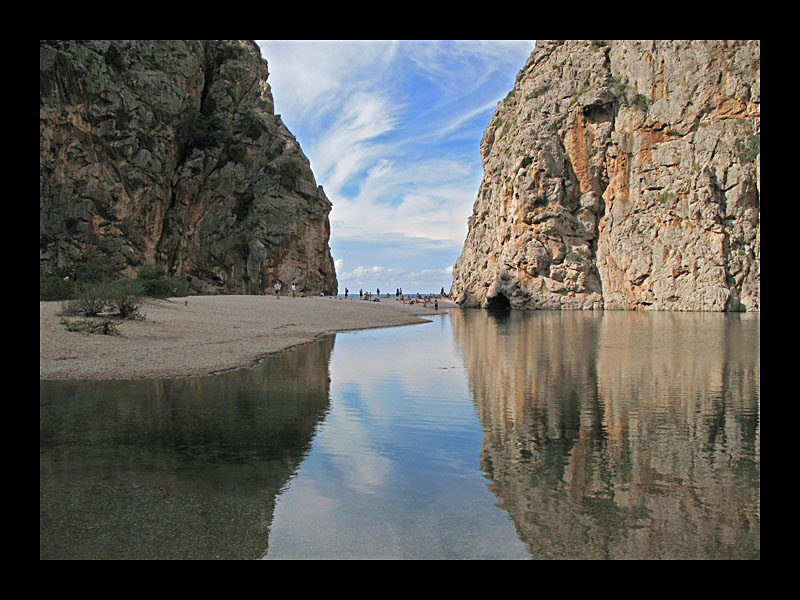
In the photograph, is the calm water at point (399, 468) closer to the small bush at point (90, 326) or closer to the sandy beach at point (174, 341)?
the sandy beach at point (174, 341)

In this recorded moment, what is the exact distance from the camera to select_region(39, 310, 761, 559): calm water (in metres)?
4.81

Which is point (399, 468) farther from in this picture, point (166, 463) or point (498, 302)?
point (498, 302)

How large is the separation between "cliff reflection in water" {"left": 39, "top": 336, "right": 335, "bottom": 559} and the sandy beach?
1425 millimetres

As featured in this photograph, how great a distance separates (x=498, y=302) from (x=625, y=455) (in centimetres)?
6060

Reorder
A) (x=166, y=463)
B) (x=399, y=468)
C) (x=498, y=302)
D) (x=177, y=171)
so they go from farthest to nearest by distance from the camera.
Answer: (x=498, y=302) < (x=177, y=171) < (x=399, y=468) < (x=166, y=463)

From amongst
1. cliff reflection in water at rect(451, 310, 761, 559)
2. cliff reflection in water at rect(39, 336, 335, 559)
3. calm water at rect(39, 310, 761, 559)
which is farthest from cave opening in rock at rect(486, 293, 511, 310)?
cliff reflection in water at rect(39, 336, 335, 559)

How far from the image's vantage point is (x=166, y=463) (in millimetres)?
6746

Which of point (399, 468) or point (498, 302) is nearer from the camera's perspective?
point (399, 468)

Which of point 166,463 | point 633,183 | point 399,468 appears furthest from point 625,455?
point 633,183

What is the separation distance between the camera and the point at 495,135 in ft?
251

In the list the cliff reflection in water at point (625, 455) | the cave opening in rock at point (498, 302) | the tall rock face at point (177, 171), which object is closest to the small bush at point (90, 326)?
the cliff reflection in water at point (625, 455)
